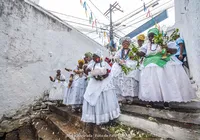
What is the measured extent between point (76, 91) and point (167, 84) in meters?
2.58

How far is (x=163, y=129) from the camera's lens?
1562 mm

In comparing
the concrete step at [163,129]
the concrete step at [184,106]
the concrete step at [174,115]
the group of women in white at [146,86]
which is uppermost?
the group of women in white at [146,86]

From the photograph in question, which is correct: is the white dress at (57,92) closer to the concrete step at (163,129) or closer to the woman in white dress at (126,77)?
the woman in white dress at (126,77)

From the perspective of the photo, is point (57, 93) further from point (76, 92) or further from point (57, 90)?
point (76, 92)

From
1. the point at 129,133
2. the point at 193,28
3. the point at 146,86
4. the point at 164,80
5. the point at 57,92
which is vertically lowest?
the point at 129,133

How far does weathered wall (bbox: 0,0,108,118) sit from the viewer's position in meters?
4.20

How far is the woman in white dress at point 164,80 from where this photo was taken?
208 centimetres

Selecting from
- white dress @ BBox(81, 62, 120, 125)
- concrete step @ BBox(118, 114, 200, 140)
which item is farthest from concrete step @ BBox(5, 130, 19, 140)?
concrete step @ BBox(118, 114, 200, 140)

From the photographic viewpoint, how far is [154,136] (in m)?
1.56

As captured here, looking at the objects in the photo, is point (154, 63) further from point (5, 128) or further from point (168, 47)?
point (5, 128)

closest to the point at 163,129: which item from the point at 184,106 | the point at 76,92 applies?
the point at 184,106

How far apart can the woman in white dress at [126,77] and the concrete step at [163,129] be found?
85 centimetres

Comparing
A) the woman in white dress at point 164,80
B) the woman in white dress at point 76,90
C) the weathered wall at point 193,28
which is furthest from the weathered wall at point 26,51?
the weathered wall at point 193,28

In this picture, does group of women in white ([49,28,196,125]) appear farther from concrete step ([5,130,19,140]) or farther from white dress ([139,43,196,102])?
concrete step ([5,130,19,140])
